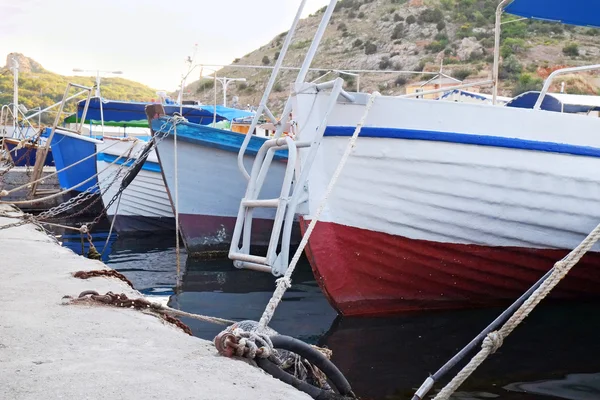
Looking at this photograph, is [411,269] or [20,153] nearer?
[411,269]

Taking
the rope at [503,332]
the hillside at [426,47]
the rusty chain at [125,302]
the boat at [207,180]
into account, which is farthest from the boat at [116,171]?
the hillside at [426,47]

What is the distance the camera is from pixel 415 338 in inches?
193

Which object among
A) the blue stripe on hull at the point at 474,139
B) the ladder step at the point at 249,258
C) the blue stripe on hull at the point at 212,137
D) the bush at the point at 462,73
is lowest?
the ladder step at the point at 249,258

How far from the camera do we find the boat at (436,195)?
4.92 metres

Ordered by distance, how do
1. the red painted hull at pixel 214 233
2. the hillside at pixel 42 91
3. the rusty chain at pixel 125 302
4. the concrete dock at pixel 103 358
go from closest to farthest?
the concrete dock at pixel 103 358 → the rusty chain at pixel 125 302 → the red painted hull at pixel 214 233 → the hillside at pixel 42 91

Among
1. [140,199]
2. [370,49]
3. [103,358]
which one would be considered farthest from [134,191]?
[370,49]

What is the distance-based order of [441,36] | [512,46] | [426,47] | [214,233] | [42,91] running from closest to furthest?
[214,233]
[512,46]
[426,47]
[441,36]
[42,91]

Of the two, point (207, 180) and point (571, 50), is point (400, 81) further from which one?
point (207, 180)

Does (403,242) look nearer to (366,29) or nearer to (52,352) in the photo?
(52,352)

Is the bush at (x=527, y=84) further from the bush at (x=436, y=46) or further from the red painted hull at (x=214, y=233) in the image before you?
the red painted hull at (x=214, y=233)

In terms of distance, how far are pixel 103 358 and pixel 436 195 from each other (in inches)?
122

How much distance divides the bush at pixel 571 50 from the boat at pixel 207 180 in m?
31.4

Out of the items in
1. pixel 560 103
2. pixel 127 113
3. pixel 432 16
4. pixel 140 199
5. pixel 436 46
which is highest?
pixel 432 16

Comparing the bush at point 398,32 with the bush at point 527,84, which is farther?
the bush at point 398,32
